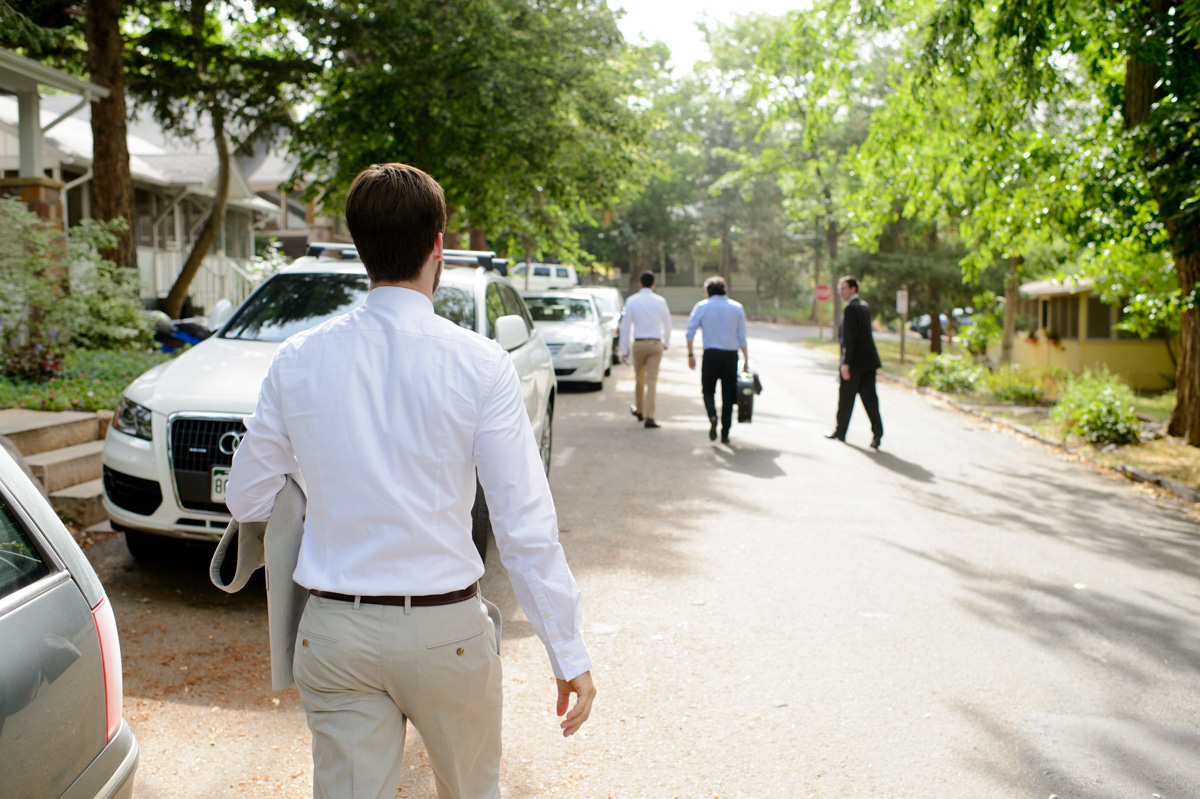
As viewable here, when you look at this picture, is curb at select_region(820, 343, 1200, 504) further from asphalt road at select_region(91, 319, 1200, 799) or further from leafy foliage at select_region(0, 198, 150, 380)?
leafy foliage at select_region(0, 198, 150, 380)

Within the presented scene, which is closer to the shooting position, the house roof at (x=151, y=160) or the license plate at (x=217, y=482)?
the license plate at (x=217, y=482)

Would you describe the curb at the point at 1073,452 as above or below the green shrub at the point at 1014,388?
below

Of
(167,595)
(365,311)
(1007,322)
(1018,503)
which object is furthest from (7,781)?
(1007,322)

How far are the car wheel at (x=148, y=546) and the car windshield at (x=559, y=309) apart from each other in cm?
1265

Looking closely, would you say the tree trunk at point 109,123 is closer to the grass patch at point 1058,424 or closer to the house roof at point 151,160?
the house roof at point 151,160

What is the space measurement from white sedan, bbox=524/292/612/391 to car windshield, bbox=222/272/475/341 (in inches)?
376

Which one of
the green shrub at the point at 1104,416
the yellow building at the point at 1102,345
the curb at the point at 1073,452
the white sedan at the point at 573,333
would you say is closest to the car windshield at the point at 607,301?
the white sedan at the point at 573,333

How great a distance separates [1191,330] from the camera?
499 inches

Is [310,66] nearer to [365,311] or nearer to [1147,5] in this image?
[1147,5]

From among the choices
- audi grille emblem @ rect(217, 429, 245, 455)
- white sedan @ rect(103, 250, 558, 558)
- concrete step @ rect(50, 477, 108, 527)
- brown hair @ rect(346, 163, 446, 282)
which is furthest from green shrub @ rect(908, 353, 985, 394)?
brown hair @ rect(346, 163, 446, 282)


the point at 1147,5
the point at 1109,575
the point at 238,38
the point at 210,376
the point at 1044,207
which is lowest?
the point at 1109,575

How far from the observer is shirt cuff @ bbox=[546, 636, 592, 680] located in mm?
2127

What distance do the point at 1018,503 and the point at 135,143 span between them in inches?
947

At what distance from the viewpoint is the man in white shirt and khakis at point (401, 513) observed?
2.05m
